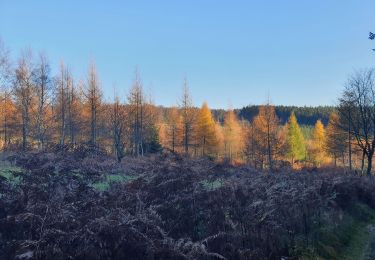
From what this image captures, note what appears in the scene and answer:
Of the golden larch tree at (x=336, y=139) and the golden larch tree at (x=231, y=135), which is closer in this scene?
the golden larch tree at (x=336, y=139)

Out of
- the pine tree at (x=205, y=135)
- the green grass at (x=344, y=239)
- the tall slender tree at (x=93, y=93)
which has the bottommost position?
the green grass at (x=344, y=239)

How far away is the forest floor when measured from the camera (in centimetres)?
478

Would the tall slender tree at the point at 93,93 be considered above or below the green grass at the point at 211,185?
above

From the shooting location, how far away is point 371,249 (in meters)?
8.55

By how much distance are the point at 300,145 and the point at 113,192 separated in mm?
41880

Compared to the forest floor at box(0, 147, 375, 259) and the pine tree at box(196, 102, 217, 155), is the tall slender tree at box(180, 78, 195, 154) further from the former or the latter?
the forest floor at box(0, 147, 375, 259)

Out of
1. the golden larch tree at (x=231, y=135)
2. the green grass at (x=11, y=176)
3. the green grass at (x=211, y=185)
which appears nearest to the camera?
the green grass at (x=11, y=176)

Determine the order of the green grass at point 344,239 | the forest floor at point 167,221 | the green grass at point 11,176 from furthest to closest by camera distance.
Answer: the green grass at point 11,176 → the green grass at point 344,239 → the forest floor at point 167,221

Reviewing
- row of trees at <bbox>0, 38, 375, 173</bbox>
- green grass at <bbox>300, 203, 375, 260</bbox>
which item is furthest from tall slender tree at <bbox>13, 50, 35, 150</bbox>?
green grass at <bbox>300, 203, 375, 260</bbox>

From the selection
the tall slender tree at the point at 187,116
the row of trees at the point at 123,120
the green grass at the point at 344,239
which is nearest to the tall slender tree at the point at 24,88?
the row of trees at the point at 123,120

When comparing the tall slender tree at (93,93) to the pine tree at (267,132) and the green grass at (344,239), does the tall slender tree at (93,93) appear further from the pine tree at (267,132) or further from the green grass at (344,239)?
the green grass at (344,239)

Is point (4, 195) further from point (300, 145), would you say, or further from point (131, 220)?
point (300, 145)

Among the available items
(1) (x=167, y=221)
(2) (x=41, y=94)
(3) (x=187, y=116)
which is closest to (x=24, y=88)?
(2) (x=41, y=94)

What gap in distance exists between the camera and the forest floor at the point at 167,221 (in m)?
4.78
